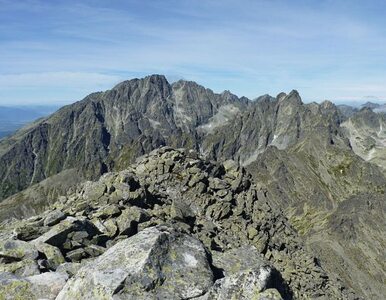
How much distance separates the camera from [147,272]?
15.7 meters

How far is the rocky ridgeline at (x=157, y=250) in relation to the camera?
15.4 metres

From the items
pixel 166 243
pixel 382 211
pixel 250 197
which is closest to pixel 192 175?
pixel 250 197

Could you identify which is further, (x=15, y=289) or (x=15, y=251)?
(x=15, y=251)

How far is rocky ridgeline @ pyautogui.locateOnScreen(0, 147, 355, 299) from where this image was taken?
50.5 ft

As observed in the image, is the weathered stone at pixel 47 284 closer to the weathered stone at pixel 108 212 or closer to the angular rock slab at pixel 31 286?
the angular rock slab at pixel 31 286

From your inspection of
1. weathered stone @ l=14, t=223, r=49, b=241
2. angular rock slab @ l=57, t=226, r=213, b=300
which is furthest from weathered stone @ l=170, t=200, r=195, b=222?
angular rock slab @ l=57, t=226, r=213, b=300

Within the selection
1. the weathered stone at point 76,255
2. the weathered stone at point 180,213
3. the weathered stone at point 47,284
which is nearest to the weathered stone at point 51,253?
the weathered stone at point 76,255

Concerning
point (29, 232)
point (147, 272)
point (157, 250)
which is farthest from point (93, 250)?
point (147, 272)

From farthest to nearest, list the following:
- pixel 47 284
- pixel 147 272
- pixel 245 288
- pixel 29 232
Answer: pixel 29 232, pixel 47 284, pixel 147 272, pixel 245 288

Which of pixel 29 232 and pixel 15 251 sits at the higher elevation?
pixel 15 251

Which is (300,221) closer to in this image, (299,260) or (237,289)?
(299,260)

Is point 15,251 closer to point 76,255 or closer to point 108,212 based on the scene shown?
point 76,255

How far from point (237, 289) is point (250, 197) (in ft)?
150

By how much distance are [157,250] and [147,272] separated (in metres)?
1.08
